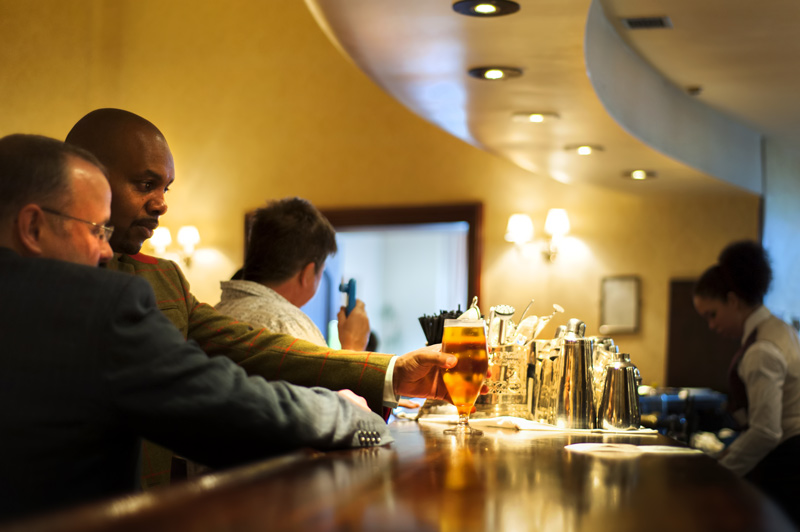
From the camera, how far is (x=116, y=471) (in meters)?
1.13

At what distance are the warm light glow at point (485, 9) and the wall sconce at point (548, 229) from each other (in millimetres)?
3826

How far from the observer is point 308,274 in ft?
8.87

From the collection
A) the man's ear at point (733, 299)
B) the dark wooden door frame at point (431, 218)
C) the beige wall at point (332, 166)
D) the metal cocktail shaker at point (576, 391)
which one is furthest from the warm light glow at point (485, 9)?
the dark wooden door frame at point (431, 218)

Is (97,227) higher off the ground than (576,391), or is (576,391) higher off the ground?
(97,227)

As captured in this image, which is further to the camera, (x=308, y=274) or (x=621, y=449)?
(x=308, y=274)

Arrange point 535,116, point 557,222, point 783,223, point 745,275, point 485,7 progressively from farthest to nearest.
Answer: point 783,223 < point 557,222 < point 535,116 < point 745,275 < point 485,7

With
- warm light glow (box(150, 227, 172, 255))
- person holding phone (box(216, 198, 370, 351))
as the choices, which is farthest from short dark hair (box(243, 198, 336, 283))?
warm light glow (box(150, 227, 172, 255))

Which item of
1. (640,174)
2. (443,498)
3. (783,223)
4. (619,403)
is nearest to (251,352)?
(619,403)

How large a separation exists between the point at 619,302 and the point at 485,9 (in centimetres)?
417

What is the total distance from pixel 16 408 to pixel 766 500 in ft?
Result: 2.85

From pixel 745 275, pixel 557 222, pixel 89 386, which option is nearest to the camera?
pixel 89 386

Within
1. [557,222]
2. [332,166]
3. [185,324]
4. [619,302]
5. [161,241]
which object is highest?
[332,166]

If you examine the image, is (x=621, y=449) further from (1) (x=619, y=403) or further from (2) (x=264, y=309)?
(2) (x=264, y=309)

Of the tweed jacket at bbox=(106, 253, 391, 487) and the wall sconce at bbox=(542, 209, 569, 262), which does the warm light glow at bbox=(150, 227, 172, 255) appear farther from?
the tweed jacket at bbox=(106, 253, 391, 487)
